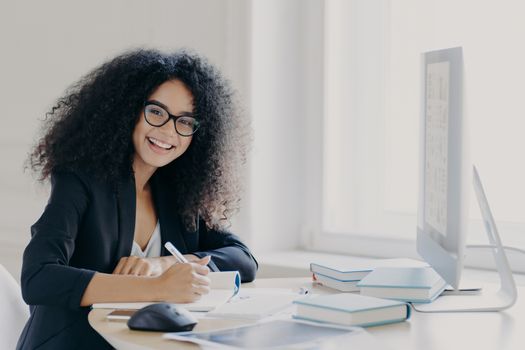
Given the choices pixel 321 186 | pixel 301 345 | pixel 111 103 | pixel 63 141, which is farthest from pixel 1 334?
pixel 321 186

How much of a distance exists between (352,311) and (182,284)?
398 mm

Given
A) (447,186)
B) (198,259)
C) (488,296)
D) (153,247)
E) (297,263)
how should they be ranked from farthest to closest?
1. (297,263)
2. (153,247)
3. (198,259)
4. (488,296)
5. (447,186)

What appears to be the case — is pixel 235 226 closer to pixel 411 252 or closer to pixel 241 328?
pixel 411 252

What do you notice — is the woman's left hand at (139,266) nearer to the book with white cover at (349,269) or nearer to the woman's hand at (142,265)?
the woman's hand at (142,265)

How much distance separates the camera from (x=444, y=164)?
157 cm

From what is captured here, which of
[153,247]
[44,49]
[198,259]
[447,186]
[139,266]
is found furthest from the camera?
[44,49]

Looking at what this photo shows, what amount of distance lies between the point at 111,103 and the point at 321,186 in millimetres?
986

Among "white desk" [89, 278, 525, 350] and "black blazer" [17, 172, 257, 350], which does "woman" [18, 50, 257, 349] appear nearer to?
"black blazer" [17, 172, 257, 350]

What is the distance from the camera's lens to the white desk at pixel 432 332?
4.39 ft

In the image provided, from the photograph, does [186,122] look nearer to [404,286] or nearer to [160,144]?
[160,144]

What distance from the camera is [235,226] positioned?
282cm

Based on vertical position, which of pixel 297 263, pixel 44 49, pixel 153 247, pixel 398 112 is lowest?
pixel 297 263

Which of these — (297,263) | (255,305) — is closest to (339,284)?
(255,305)

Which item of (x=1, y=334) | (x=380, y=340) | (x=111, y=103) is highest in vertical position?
(x=111, y=103)
